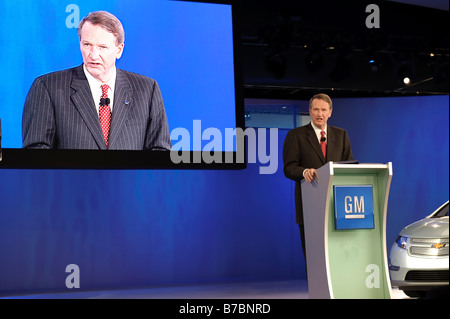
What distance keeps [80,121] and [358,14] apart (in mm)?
4176

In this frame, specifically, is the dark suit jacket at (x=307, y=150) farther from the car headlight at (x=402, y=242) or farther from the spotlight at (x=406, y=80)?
the spotlight at (x=406, y=80)

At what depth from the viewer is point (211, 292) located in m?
6.25

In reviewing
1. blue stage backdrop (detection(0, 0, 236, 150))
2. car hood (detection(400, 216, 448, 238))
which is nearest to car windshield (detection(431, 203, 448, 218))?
car hood (detection(400, 216, 448, 238))

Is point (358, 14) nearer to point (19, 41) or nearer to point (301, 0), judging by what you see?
point (301, 0)

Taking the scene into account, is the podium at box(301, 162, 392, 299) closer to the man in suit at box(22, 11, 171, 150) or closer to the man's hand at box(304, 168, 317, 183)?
the man's hand at box(304, 168, 317, 183)

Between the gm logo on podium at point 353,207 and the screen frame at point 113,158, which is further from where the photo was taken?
the screen frame at point 113,158

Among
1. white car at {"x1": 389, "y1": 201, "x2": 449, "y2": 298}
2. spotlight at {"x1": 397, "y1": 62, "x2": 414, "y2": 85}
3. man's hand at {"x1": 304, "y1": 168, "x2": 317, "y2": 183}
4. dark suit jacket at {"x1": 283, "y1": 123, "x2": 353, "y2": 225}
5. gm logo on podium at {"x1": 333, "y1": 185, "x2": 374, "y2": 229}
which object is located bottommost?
white car at {"x1": 389, "y1": 201, "x2": 449, "y2": 298}

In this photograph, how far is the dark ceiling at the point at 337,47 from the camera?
730cm

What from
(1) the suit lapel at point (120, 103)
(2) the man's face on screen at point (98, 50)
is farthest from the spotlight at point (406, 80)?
(2) the man's face on screen at point (98, 50)

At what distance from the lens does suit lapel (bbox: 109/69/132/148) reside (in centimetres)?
546

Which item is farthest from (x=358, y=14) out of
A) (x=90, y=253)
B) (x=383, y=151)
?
(x=90, y=253)

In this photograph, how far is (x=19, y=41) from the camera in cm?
534
